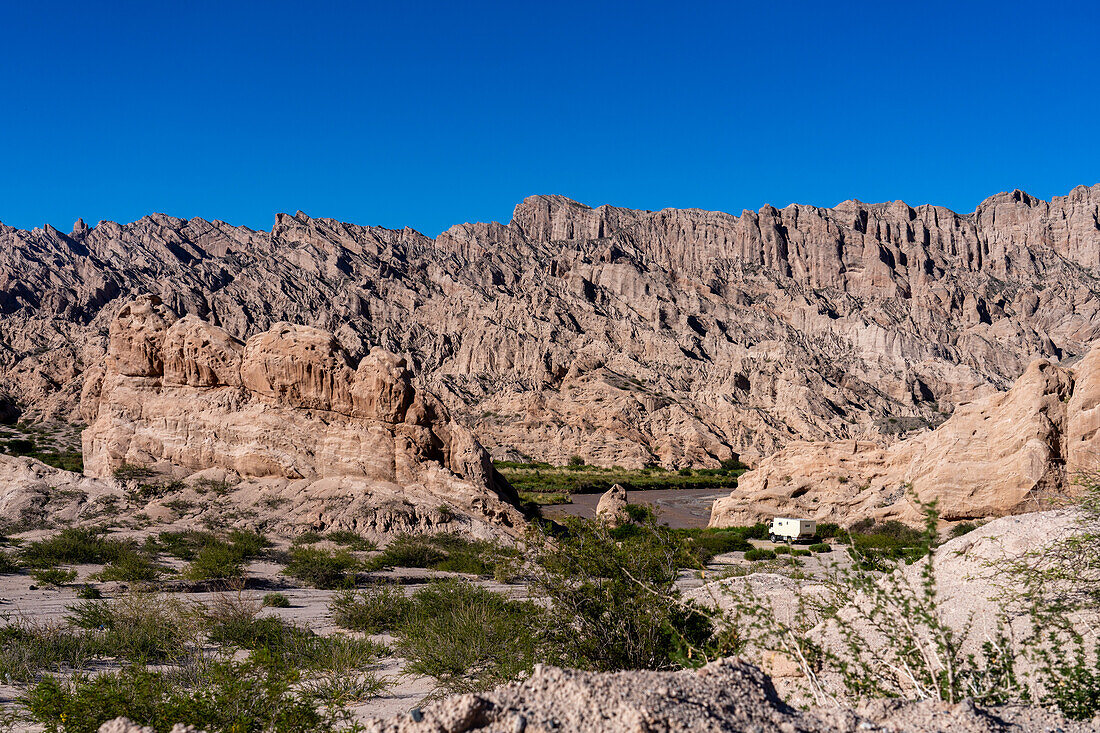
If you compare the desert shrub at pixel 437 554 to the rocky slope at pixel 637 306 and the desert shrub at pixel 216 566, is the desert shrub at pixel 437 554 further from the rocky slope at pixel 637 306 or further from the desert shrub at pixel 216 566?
the rocky slope at pixel 637 306

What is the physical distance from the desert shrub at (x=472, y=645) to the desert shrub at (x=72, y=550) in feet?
41.9

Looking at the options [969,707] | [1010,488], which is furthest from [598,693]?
[1010,488]

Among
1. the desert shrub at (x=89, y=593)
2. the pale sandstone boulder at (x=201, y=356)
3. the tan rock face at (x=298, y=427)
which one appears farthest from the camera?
the pale sandstone boulder at (x=201, y=356)

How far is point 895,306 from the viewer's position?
5359 inches

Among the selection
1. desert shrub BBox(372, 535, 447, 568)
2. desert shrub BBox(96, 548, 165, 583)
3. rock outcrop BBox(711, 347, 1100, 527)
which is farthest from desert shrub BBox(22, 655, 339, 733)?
rock outcrop BBox(711, 347, 1100, 527)

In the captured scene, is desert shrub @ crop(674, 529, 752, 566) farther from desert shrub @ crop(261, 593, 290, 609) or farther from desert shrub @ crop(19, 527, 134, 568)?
desert shrub @ crop(19, 527, 134, 568)

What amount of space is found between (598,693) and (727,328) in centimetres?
12624

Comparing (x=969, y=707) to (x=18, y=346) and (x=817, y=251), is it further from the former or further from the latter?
(x=817, y=251)

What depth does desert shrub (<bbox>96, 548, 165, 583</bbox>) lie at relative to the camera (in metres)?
17.1

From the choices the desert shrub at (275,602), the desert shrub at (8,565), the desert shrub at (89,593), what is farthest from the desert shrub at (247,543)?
the desert shrub at (8,565)

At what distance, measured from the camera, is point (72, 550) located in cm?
2011

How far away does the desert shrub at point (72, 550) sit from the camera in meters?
19.4

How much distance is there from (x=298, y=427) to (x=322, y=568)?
907 cm

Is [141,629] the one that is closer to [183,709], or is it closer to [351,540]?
[183,709]
